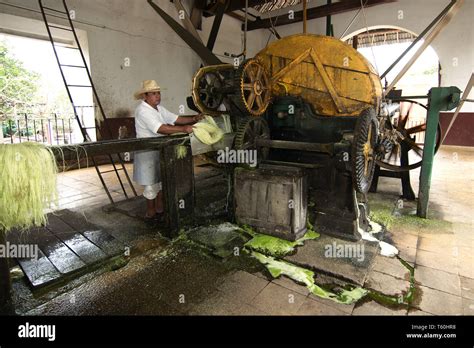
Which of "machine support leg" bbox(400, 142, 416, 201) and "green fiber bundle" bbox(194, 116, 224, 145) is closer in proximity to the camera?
"green fiber bundle" bbox(194, 116, 224, 145)

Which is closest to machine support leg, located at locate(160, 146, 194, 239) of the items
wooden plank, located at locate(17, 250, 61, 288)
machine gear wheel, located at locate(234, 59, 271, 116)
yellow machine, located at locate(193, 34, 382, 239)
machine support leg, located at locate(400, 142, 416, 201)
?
yellow machine, located at locate(193, 34, 382, 239)

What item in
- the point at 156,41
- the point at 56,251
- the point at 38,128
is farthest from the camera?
the point at 156,41

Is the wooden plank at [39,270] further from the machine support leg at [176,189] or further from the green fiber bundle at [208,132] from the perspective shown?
the green fiber bundle at [208,132]

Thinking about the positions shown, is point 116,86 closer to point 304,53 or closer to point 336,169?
point 304,53

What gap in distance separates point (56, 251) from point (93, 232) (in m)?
0.50

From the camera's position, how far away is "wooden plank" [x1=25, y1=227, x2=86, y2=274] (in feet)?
8.51

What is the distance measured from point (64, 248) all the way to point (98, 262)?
554 millimetres

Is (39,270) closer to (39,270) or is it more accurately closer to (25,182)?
(39,270)

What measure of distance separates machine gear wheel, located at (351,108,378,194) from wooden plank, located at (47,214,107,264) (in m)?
2.49

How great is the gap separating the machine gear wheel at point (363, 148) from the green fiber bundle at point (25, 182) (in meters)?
2.39

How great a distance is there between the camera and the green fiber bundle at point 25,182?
1788 millimetres

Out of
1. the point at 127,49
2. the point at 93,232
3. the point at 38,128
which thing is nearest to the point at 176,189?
the point at 93,232

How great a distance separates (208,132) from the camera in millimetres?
3195

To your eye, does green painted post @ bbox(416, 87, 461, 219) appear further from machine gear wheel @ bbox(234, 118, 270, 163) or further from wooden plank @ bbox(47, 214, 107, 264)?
wooden plank @ bbox(47, 214, 107, 264)
